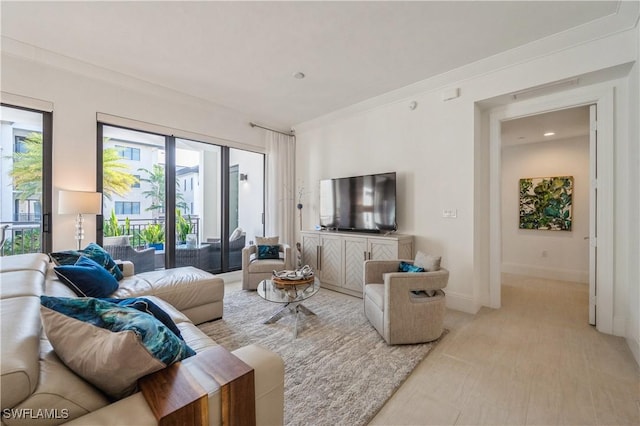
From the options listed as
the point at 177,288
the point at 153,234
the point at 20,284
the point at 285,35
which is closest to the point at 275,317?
the point at 177,288

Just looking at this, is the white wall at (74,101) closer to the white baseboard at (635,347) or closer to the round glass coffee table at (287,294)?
the round glass coffee table at (287,294)

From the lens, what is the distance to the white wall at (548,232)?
4.45 m

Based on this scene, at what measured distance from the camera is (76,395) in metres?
0.83

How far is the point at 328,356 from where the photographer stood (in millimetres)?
2223

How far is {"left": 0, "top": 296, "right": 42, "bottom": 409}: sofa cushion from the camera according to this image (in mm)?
703

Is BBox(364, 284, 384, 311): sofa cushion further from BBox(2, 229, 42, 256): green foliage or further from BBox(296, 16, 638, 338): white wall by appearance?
BBox(2, 229, 42, 256): green foliage

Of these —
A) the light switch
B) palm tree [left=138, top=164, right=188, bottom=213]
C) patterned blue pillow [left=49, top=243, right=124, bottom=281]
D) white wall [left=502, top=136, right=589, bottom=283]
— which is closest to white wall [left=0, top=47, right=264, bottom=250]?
palm tree [left=138, top=164, right=188, bottom=213]

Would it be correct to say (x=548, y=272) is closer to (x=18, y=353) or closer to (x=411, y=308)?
(x=411, y=308)

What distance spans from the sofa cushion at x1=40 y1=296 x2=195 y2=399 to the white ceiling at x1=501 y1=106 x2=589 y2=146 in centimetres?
439

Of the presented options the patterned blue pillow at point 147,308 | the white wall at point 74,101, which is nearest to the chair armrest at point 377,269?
the patterned blue pillow at point 147,308

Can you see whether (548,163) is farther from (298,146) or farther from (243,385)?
(243,385)

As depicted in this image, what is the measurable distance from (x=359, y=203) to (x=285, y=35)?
93.0 inches

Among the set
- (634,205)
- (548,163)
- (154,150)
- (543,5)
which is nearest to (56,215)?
(154,150)

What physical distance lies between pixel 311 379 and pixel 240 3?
2.93 m
